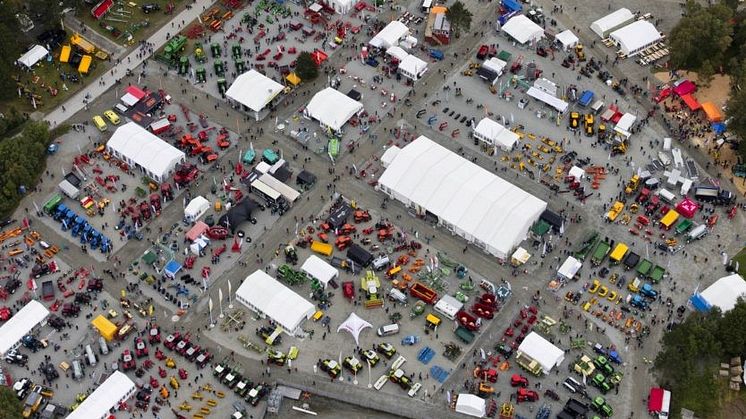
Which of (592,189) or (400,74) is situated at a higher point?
(400,74)

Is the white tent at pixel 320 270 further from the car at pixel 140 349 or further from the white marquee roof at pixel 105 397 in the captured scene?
the white marquee roof at pixel 105 397

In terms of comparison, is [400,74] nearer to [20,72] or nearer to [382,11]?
[382,11]

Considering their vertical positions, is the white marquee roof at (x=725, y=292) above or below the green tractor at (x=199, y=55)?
below

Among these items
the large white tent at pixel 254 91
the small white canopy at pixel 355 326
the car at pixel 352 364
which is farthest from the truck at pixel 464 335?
the large white tent at pixel 254 91

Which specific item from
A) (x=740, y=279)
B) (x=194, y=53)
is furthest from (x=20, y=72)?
(x=740, y=279)

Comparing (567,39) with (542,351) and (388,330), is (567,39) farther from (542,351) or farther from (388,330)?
(388,330)

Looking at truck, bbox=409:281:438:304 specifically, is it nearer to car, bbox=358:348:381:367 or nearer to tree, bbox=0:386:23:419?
car, bbox=358:348:381:367
